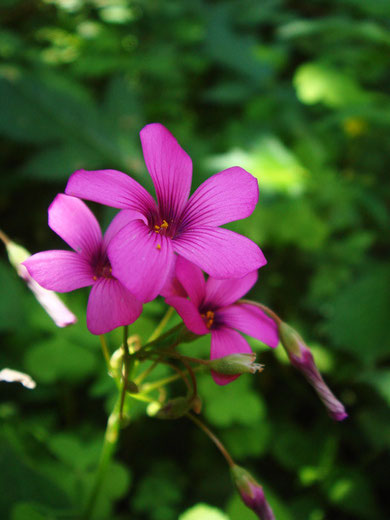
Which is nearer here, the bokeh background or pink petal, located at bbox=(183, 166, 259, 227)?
pink petal, located at bbox=(183, 166, 259, 227)

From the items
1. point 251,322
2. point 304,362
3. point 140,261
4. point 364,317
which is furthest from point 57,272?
point 364,317

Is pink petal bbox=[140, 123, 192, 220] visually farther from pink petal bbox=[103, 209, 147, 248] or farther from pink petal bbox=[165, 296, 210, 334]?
pink petal bbox=[165, 296, 210, 334]

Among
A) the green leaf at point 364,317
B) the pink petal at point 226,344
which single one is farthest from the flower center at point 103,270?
the green leaf at point 364,317

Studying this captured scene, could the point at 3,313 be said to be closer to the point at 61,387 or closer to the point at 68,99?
the point at 61,387

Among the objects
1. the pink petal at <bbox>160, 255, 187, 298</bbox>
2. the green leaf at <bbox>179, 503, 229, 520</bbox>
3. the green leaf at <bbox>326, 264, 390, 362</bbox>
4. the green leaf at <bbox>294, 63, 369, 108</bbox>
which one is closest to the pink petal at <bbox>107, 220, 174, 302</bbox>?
the pink petal at <bbox>160, 255, 187, 298</bbox>

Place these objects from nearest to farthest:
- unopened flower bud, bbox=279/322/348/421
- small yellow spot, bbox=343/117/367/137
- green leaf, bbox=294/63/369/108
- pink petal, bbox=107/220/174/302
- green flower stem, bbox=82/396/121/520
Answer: pink petal, bbox=107/220/174/302
unopened flower bud, bbox=279/322/348/421
green flower stem, bbox=82/396/121/520
green leaf, bbox=294/63/369/108
small yellow spot, bbox=343/117/367/137

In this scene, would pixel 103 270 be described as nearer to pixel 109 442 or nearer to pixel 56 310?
pixel 56 310
